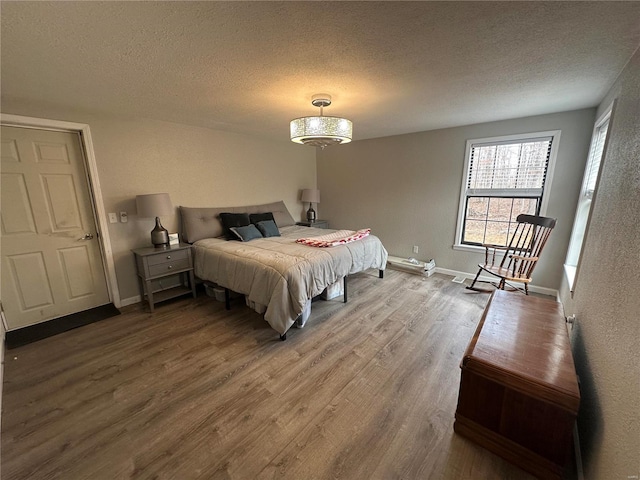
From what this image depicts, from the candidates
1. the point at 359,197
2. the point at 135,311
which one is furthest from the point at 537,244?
the point at 135,311

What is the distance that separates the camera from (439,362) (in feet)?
6.90

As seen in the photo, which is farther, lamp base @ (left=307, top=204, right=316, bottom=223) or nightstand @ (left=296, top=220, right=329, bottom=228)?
lamp base @ (left=307, top=204, right=316, bottom=223)

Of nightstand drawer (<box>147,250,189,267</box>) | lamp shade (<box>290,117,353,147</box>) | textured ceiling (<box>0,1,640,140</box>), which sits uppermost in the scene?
textured ceiling (<box>0,1,640,140</box>)

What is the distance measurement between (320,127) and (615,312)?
218 cm

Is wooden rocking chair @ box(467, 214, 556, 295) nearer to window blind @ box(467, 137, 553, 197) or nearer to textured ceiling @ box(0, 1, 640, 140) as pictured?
window blind @ box(467, 137, 553, 197)

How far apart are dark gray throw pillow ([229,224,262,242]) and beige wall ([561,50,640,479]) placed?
321 centimetres

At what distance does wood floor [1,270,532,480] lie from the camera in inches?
53.4

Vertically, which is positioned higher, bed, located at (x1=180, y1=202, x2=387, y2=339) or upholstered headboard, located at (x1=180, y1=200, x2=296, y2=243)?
upholstered headboard, located at (x1=180, y1=200, x2=296, y2=243)

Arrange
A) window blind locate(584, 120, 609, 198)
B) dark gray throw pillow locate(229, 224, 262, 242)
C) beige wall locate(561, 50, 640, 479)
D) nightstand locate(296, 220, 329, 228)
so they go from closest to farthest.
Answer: beige wall locate(561, 50, 640, 479), window blind locate(584, 120, 609, 198), dark gray throw pillow locate(229, 224, 262, 242), nightstand locate(296, 220, 329, 228)

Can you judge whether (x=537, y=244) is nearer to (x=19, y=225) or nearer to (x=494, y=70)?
(x=494, y=70)

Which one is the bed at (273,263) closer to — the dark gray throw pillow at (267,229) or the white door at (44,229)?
the dark gray throw pillow at (267,229)

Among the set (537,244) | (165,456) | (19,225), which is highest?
(19,225)

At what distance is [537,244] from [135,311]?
4677 mm

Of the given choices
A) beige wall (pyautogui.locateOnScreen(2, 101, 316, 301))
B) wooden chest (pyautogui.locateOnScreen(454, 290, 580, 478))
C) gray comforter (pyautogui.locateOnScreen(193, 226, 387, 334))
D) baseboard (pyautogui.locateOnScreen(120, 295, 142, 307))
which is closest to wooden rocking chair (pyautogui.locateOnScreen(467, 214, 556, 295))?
wooden chest (pyautogui.locateOnScreen(454, 290, 580, 478))
